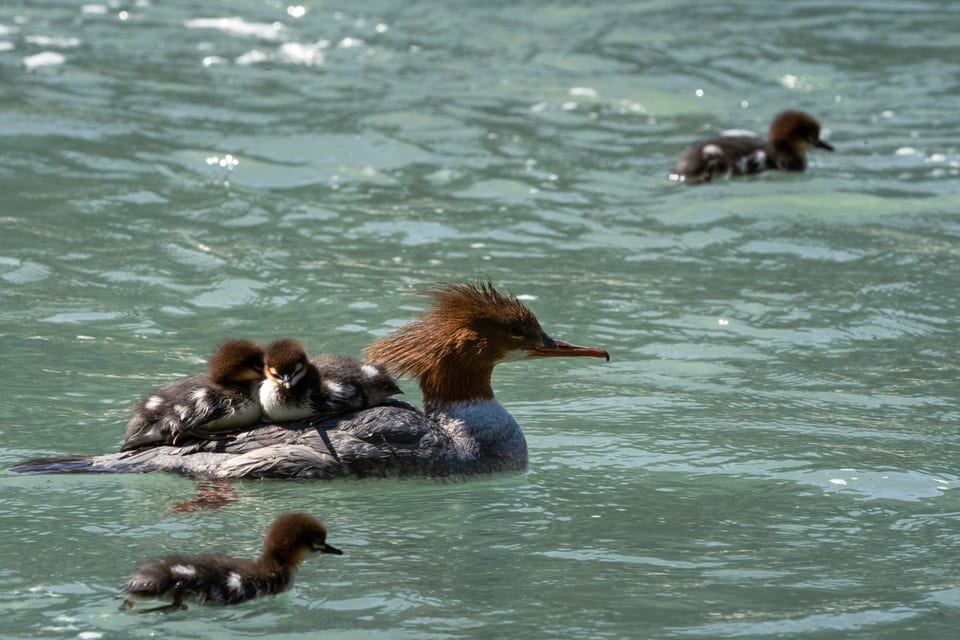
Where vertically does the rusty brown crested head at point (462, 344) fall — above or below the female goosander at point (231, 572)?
above

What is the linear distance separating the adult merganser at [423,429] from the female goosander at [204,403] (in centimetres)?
8

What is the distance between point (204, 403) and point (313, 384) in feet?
1.70

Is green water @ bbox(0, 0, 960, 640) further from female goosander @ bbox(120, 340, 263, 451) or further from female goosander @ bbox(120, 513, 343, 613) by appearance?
female goosander @ bbox(120, 340, 263, 451)

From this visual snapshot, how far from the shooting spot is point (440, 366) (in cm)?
788

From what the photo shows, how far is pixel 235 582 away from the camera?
5883mm

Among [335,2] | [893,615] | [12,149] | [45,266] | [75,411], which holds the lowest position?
[893,615]

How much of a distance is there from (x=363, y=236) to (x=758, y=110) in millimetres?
6141

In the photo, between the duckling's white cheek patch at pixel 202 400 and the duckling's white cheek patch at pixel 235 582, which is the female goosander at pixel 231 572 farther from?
the duckling's white cheek patch at pixel 202 400

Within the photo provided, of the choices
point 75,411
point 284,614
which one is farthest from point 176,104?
point 284,614

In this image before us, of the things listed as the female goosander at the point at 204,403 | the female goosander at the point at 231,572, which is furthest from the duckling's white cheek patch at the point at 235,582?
the female goosander at the point at 204,403

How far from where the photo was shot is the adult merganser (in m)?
7.47

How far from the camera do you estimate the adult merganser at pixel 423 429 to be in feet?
24.5

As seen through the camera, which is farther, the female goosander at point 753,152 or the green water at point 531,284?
the female goosander at point 753,152

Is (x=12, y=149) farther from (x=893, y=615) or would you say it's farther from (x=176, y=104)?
(x=893, y=615)
